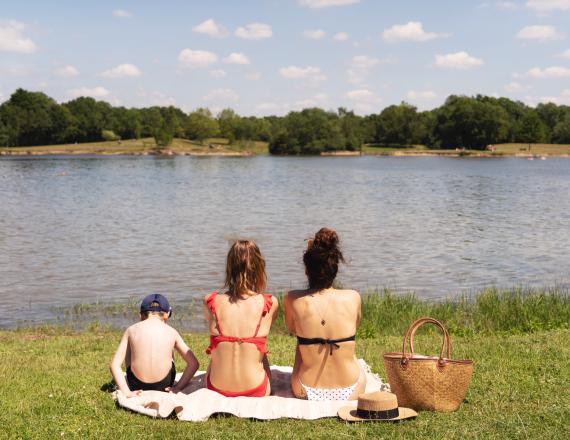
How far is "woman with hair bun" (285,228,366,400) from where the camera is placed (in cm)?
752

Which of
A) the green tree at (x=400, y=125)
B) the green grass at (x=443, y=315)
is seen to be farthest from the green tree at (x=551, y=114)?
the green grass at (x=443, y=315)

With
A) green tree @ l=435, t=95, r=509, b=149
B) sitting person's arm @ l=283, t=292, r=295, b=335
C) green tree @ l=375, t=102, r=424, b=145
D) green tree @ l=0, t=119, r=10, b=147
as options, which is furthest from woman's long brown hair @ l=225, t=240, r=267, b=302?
green tree @ l=375, t=102, r=424, b=145

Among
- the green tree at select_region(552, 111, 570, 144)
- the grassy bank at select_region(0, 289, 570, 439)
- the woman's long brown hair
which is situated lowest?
the grassy bank at select_region(0, 289, 570, 439)

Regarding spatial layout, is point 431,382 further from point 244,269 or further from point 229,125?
point 229,125

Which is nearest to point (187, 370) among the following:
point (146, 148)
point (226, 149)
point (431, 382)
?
point (431, 382)

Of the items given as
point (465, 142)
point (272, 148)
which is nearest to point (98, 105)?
point (272, 148)

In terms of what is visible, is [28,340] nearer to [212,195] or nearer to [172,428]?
[172,428]

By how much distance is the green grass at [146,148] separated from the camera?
531 ft

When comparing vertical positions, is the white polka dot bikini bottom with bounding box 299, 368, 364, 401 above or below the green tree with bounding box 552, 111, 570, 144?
below

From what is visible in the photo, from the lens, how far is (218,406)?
726 cm

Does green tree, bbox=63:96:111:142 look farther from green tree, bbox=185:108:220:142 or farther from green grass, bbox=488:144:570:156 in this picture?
green grass, bbox=488:144:570:156

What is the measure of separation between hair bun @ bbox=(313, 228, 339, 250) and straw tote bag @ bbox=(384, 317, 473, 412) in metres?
1.23

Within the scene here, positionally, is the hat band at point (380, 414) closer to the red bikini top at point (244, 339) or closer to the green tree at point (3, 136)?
the red bikini top at point (244, 339)

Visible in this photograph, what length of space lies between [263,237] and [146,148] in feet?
467
